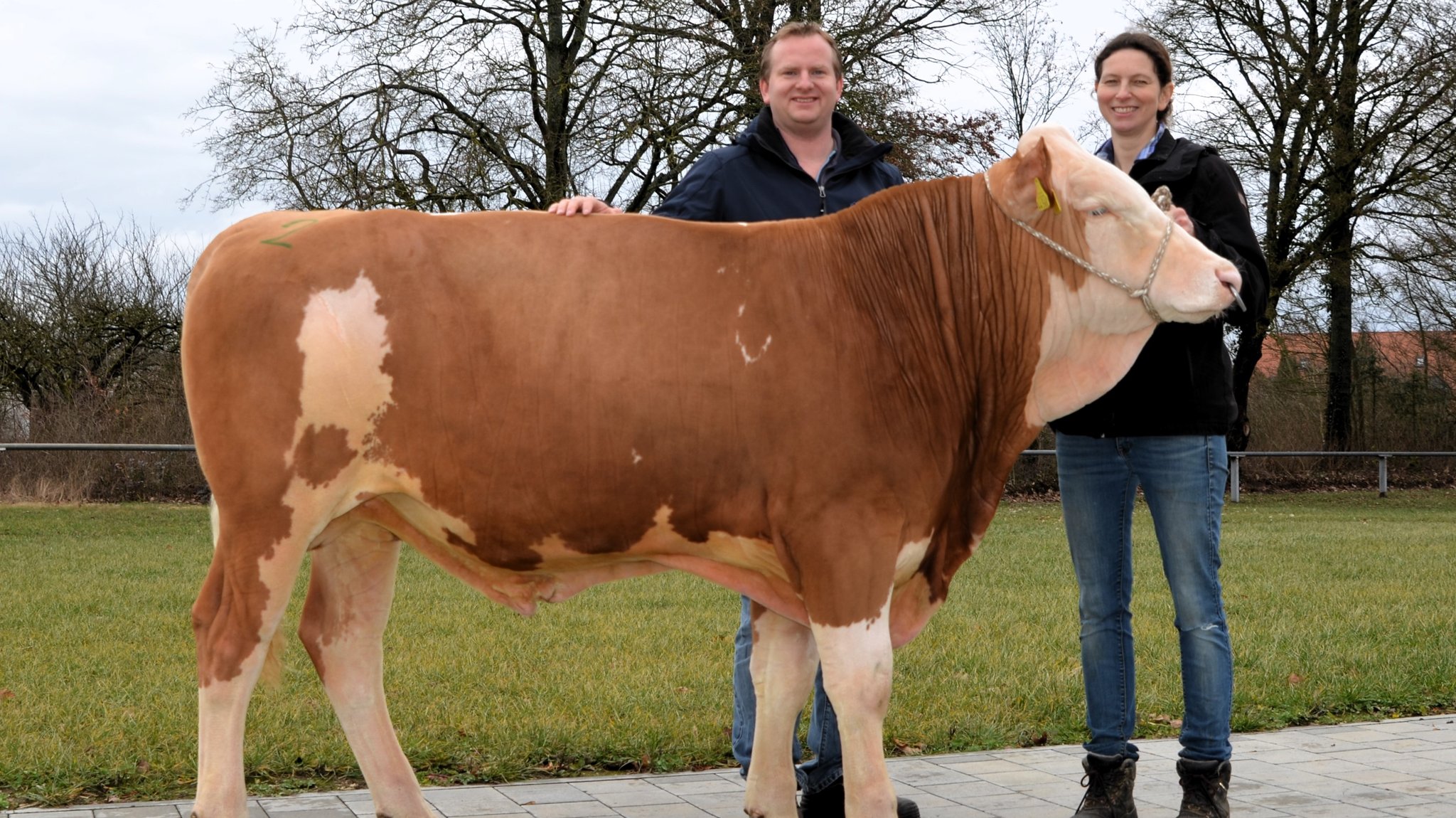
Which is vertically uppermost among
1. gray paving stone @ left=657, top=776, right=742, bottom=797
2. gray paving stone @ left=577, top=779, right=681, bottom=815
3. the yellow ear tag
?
the yellow ear tag

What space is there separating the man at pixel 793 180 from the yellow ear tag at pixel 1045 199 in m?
1.00

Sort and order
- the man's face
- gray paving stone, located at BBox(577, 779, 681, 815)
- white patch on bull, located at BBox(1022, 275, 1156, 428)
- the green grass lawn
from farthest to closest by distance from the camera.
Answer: the green grass lawn, gray paving stone, located at BBox(577, 779, 681, 815), the man's face, white patch on bull, located at BBox(1022, 275, 1156, 428)

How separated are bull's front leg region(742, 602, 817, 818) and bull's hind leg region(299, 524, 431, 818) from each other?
3.31 ft

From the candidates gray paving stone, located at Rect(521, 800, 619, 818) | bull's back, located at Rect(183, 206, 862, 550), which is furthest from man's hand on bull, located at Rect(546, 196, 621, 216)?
gray paving stone, located at Rect(521, 800, 619, 818)

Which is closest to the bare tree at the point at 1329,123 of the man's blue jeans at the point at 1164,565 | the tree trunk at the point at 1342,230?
the tree trunk at the point at 1342,230

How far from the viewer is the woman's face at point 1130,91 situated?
168 inches

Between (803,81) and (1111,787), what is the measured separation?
2.57 metres

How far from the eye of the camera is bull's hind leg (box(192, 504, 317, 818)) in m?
3.36

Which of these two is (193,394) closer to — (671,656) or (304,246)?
(304,246)

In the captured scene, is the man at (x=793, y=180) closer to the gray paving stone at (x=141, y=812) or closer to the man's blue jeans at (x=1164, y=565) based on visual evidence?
the man's blue jeans at (x=1164, y=565)

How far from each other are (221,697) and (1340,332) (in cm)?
2609

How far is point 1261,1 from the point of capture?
1005 inches

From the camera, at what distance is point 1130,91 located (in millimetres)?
4277

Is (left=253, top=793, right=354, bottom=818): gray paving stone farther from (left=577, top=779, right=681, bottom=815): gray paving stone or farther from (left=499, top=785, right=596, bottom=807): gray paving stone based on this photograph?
(left=577, top=779, right=681, bottom=815): gray paving stone
